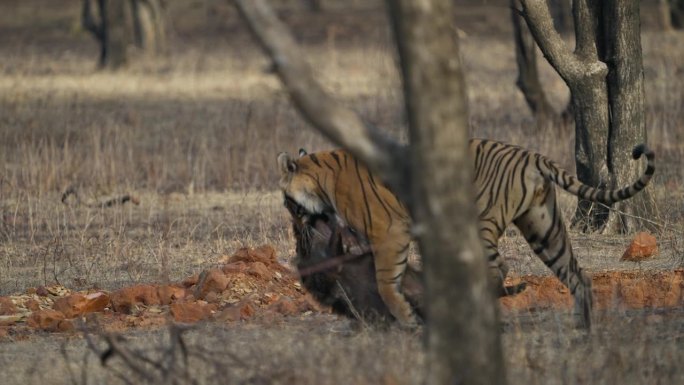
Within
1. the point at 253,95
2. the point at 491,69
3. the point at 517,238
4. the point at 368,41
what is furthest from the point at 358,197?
the point at 368,41

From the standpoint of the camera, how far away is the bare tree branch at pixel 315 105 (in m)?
4.12

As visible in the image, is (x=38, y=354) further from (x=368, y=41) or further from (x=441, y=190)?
(x=368, y=41)

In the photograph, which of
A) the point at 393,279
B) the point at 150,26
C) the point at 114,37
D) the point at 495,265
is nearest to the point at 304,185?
the point at 393,279

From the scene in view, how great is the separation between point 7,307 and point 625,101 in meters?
4.53

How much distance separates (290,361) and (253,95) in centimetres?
1567

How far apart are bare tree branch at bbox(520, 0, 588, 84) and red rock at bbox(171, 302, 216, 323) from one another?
3.39 meters

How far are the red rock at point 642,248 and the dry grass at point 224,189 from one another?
14 centimetres

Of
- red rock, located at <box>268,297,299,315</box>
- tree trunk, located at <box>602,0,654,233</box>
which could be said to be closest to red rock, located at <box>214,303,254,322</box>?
red rock, located at <box>268,297,299,315</box>

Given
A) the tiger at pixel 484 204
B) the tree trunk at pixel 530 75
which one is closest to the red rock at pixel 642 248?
the tiger at pixel 484 204

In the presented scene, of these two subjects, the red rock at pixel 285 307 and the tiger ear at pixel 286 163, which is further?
the red rock at pixel 285 307

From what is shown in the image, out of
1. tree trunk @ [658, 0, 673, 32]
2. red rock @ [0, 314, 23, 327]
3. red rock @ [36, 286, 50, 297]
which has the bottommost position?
red rock @ [0, 314, 23, 327]

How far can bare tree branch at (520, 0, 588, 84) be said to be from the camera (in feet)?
28.8

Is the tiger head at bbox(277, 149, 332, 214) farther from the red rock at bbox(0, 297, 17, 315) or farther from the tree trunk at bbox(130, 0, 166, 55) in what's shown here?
the tree trunk at bbox(130, 0, 166, 55)

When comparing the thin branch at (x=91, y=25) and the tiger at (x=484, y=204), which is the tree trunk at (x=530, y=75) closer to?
the tiger at (x=484, y=204)
